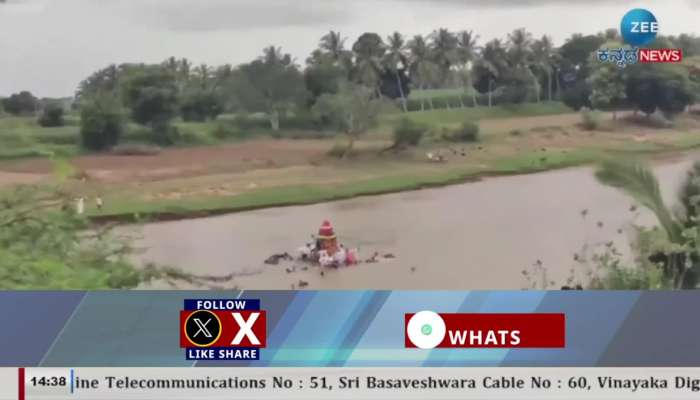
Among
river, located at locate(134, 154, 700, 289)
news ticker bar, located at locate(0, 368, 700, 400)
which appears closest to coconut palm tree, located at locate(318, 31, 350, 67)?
river, located at locate(134, 154, 700, 289)

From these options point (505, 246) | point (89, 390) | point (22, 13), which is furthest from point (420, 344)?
point (22, 13)

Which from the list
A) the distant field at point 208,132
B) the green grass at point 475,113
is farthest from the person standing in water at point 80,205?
the green grass at point 475,113

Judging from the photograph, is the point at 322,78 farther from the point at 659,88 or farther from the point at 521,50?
the point at 659,88

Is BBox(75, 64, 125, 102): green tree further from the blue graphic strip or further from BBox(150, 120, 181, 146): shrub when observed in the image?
the blue graphic strip

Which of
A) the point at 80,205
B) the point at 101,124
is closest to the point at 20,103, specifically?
the point at 101,124

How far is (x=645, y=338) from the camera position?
3.23 meters

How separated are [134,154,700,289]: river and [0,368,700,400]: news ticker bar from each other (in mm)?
330

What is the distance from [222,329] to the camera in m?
3.26

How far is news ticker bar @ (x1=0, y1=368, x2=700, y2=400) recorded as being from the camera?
326 centimetres

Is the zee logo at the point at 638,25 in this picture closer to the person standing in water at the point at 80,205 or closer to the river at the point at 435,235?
the river at the point at 435,235

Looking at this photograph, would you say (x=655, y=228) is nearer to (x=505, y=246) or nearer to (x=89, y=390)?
(x=505, y=246)

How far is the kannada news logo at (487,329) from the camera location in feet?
10.6

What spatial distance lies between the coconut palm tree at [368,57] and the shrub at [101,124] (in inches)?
34.8

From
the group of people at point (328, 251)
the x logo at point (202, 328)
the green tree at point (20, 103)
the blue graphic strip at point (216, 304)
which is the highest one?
the green tree at point (20, 103)
